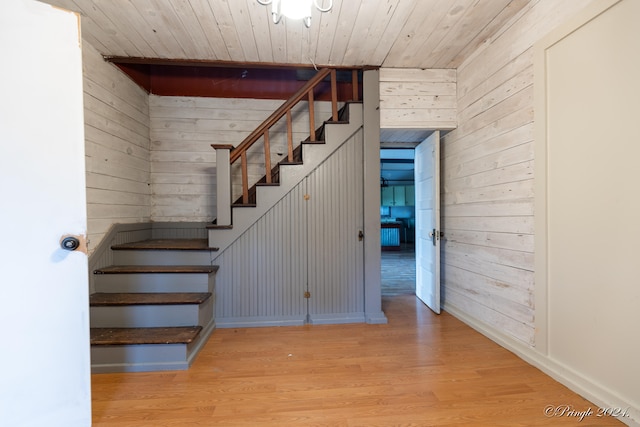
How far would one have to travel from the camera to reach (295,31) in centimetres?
206

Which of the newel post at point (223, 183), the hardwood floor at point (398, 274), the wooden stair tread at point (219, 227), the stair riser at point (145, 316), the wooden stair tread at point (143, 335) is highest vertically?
the newel post at point (223, 183)

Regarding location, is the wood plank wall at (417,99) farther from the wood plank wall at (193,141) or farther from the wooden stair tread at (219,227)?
the wooden stair tread at (219,227)

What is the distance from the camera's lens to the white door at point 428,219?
9.02 feet

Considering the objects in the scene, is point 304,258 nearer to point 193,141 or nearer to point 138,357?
point 138,357

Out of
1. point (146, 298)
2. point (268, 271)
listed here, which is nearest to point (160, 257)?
point (146, 298)

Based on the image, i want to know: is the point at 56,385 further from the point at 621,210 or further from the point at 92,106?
the point at 621,210

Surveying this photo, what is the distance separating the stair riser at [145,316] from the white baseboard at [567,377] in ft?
8.15

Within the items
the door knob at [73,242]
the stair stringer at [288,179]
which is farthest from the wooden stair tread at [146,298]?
the door knob at [73,242]

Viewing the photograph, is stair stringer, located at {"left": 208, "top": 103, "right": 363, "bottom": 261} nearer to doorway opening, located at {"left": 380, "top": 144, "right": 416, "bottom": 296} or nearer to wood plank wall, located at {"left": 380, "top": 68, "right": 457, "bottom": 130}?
wood plank wall, located at {"left": 380, "top": 68, "right": 457, "bottom": 130}

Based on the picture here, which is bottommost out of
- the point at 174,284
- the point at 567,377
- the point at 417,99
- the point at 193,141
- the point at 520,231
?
the point at 567,377

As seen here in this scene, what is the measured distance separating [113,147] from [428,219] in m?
3.45

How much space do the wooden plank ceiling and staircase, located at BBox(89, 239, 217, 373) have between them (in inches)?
74.0

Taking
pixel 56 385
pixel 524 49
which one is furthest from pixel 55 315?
pixel 524 49

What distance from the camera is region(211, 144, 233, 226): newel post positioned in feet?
8.00
